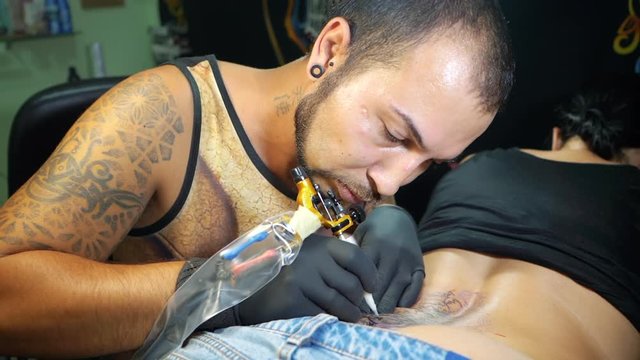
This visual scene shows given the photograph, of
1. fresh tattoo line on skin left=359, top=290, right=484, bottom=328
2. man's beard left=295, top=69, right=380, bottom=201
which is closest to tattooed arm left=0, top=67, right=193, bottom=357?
man's beard left=295, top=69, right=380, bottom=201

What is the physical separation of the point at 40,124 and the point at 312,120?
663 millimetres

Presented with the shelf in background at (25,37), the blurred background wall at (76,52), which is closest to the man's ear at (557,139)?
the blurred background wall at (76,52)

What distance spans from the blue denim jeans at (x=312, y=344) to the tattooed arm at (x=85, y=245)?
158 millimetres

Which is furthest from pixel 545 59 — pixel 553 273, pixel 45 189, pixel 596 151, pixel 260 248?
pixel 45 189

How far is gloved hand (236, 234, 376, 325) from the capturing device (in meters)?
0.81

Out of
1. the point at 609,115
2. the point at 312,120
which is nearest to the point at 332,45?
the point at 312,120

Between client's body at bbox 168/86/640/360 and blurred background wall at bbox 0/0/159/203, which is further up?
blurred background wall at bbox 0/0/159/203

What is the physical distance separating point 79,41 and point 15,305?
7.03ft

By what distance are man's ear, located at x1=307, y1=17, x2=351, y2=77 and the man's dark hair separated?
0.05 feet

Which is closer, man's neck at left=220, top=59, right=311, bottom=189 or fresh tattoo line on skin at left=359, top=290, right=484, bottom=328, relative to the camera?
fresh tattoo line on skin at left=359, top=290, right=484, bottom=328

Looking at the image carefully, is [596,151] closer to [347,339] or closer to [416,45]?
[416,45]

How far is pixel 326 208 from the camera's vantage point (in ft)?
2.84

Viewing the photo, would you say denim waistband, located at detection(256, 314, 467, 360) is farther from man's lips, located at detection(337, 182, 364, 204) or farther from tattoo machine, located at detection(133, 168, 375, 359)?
man's lips, located at detection(337, 182, 364, 204)

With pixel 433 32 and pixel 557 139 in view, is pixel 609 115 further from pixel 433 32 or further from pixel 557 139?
pixel 433 32
